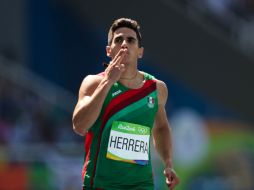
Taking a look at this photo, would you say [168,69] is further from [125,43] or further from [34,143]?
[125,43]

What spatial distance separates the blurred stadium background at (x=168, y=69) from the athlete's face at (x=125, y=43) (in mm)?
8367

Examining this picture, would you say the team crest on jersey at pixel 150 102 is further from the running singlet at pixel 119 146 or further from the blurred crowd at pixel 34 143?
the blurred crowd at pixel 34 143

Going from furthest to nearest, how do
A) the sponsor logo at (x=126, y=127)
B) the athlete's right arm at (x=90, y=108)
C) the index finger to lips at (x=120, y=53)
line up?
the sponsor logo at (x=126, y=127), the index finger to lips at (x=120, y=53), the athlete's right arm at (x=90, y=108)

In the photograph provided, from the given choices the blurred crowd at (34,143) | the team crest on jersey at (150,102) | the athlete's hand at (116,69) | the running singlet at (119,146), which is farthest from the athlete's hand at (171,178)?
the blurred crowd at (34,143)

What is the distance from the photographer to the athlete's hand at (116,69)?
606cm

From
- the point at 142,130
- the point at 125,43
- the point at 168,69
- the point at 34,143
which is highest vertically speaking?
the point at 168,69

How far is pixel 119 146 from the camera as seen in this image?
249 inches

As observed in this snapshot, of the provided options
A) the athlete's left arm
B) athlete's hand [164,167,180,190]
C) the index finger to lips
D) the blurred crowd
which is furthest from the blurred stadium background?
the index finger to lips

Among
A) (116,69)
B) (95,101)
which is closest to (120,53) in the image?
(116,69)

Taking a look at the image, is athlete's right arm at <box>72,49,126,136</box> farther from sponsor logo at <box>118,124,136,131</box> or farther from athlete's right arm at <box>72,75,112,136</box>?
sponsor logo at <box>118,124,136,131</box>

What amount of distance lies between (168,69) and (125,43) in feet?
36.8

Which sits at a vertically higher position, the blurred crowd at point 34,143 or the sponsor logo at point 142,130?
the blurred crowd at point 34,143

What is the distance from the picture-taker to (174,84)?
18.1m

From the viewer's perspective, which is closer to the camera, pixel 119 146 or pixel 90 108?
pixel 90 108
